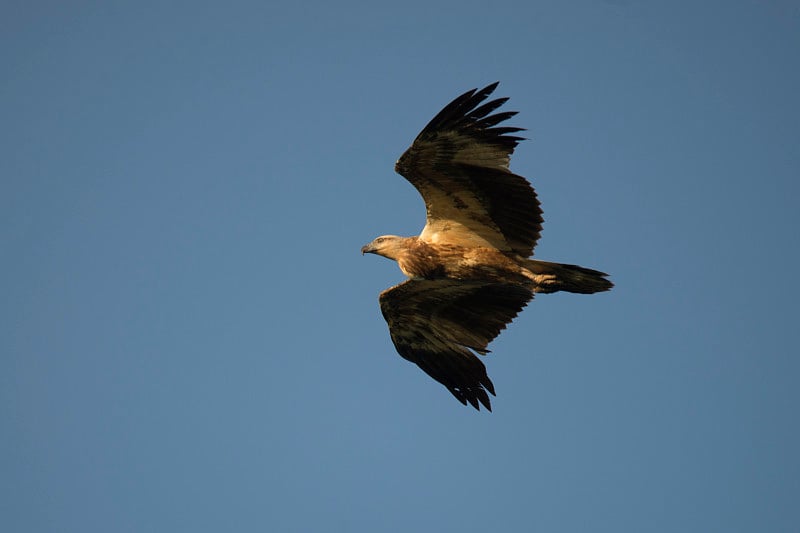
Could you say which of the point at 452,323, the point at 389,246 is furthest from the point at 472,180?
the point at 452,323

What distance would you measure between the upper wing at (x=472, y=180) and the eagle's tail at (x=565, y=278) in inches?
11.6

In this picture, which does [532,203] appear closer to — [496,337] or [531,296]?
[531,296]

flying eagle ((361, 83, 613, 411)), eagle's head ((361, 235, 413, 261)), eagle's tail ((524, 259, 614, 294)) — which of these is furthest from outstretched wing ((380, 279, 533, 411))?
eagle's tail ((524, 259, 614, 294))

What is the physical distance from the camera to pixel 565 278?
10359 millimetres

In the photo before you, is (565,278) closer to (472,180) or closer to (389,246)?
(472,180)

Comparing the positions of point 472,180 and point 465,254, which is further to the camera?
point 465,254

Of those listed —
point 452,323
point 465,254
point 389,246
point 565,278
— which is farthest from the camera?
point 452,323

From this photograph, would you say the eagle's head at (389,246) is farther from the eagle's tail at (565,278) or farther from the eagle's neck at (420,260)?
the eagle's tail at (565,278)

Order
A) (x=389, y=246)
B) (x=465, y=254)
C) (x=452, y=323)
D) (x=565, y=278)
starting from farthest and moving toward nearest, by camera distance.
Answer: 1. (x=452, y=323)
2. (x=389, y=246)
3. (x=465, y=254)
4. (x=565, y=278)

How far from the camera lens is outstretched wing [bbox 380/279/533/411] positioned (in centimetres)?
1123

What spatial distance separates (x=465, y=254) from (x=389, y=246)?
1038 mm

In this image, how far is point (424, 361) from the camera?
38.6 feet

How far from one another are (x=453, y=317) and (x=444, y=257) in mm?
941

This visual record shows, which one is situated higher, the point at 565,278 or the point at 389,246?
the point at 389,246
